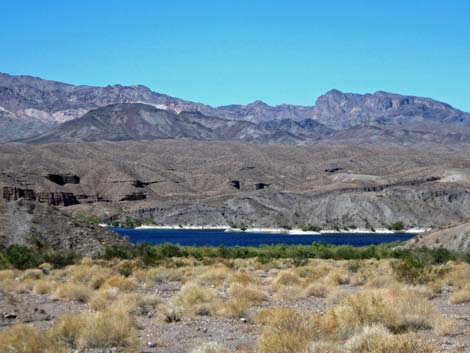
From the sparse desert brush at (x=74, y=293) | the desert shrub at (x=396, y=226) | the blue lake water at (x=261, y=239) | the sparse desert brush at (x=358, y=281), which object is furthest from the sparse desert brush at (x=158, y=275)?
the desert shrub at (x=396, y=226)

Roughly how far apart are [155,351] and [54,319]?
A: 5.55 metres

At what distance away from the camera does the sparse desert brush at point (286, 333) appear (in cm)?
1224

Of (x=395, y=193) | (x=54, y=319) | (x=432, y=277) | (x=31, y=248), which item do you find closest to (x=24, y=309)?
(x=54, y=319)

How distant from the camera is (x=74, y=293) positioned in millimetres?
23469

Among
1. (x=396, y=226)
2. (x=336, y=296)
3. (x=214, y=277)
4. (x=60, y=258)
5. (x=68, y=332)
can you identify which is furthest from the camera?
(x=396, y=226)

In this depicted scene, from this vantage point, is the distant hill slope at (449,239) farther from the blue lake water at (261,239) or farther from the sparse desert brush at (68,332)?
the sparse desert brush at (68,332)

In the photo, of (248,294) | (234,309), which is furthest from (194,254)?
(234,309)

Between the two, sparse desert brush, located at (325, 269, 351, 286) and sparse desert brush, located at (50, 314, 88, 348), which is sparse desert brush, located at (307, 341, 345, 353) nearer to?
sparse desert brush, located at (50, 314, 88, 348)

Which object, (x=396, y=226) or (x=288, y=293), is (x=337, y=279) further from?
(x=396, y=226)

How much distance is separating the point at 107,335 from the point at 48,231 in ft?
108

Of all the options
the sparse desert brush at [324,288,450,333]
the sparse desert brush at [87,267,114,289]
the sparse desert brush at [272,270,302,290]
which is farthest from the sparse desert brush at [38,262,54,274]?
the sparse desert brush at [324,288,450,333]

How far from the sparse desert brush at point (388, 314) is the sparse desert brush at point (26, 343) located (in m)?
5.63

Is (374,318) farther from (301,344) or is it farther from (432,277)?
(432,277)

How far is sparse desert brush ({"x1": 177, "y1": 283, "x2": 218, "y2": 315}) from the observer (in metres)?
19.4
